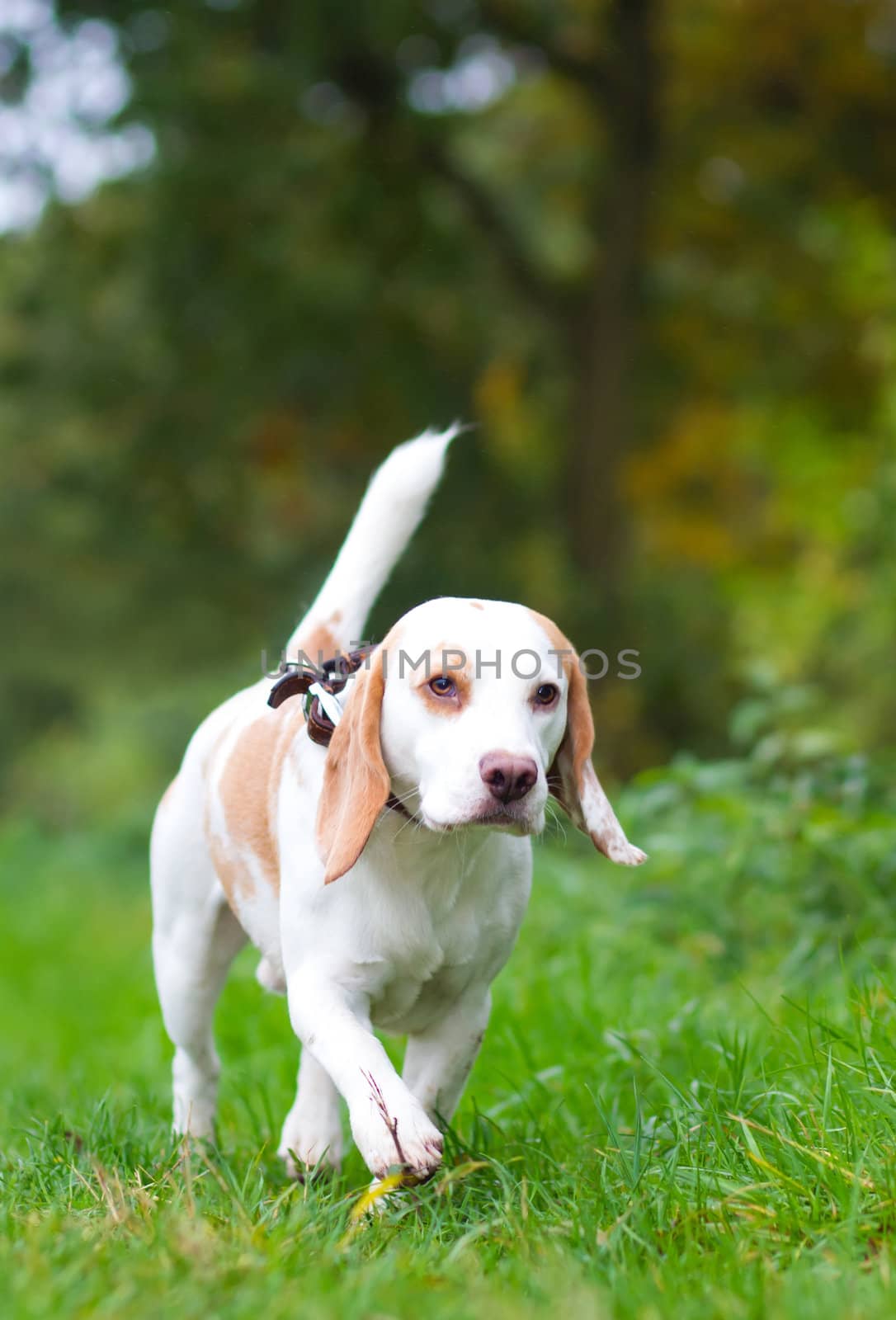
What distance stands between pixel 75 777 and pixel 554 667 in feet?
55.6

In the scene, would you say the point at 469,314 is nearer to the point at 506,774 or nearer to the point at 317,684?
the point at 317,684

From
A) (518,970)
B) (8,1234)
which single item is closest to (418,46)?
(518,970)

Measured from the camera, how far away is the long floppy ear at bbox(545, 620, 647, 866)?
9.74 feet

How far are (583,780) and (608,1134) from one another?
780mm

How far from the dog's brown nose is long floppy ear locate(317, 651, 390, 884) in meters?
0.26

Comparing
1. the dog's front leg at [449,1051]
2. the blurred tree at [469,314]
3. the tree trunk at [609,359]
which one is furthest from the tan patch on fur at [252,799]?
the tree trunk at [609,359]

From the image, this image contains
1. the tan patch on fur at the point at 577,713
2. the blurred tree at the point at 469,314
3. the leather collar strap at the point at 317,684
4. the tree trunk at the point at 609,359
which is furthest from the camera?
the tree trunk at the point at 609,359

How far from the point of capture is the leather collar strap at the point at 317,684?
314 centimetres

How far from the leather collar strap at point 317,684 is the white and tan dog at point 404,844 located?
7 centimetres

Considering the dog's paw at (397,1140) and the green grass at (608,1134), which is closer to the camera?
the green grass at (608,1134)

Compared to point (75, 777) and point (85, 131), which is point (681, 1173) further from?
point (75, 777)

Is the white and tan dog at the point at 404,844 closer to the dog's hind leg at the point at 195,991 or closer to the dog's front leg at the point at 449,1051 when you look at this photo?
the dog's front leg at the point at 449,1051

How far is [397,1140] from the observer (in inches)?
102

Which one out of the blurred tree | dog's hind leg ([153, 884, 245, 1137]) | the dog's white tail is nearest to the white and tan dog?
dog's hind leg ([153, 884, 245, 1137])
